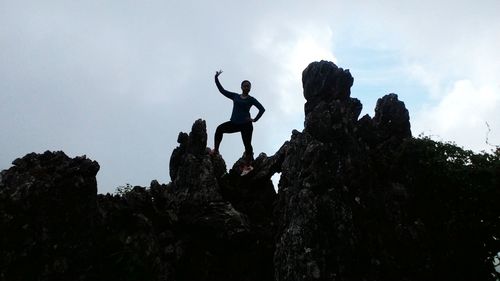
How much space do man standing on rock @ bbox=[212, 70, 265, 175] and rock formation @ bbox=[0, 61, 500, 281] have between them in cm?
276

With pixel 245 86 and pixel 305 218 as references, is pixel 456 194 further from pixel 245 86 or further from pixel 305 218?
pixel 245 86

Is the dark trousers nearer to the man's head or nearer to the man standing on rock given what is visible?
the man standing on rock

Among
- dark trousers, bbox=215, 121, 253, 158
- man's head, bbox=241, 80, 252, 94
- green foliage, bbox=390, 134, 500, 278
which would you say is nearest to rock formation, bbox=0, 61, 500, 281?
green foliage, bbox=390, 134, 500, 278

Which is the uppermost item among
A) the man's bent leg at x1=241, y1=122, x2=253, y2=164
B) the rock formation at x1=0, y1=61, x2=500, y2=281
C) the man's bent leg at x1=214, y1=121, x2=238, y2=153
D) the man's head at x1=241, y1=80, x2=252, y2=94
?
the man's head at x1=241, y1=80, x2=252, y2=94

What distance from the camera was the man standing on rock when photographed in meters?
21.4

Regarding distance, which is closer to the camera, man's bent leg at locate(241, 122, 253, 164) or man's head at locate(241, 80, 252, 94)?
man's bent leg at locate(241, 122, 253, 164)

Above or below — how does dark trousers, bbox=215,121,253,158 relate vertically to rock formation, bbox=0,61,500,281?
above

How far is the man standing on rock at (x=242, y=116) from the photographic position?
21.4 metres

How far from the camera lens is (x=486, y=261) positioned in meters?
18.3

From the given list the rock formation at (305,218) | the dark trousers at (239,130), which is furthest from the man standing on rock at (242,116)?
the rock formation at (305,218)

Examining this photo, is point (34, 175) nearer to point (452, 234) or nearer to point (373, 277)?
point (373, 277)

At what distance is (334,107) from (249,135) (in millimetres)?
5176

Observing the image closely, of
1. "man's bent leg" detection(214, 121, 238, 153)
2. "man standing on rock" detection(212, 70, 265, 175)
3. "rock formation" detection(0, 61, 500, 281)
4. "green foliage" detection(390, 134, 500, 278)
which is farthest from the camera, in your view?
"man's bent leg" detection(214, 121, 238, 153)

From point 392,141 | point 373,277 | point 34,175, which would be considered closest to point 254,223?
point 373,277
